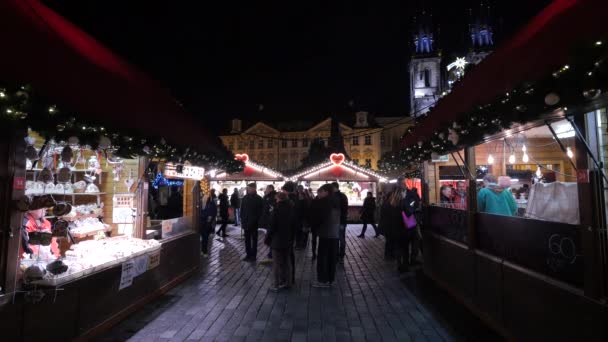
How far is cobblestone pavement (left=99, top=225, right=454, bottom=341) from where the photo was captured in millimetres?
4574

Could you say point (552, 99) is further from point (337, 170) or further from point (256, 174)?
point (256, 174)

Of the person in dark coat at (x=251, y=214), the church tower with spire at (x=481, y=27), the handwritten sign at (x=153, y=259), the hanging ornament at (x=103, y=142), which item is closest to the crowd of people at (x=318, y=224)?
the person in dark coat at (x=251, y=214)

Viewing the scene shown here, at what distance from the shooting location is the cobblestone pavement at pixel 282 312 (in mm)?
4574

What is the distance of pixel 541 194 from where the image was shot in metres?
4.59

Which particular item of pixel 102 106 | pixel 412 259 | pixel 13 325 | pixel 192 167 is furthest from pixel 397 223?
pixel 13 325

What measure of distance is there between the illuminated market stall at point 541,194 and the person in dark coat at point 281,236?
2.95 m

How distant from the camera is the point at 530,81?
3.34m

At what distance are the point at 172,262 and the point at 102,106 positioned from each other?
3.67 metres

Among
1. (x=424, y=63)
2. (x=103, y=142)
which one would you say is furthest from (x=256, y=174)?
(x=424, y=63)

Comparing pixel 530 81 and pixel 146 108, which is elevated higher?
pixel 146 108

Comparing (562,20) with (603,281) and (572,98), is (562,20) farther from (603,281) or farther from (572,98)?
(603,281)

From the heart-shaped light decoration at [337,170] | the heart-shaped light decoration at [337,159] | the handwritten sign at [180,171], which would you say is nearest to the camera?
the handwritten sign at [180,171]

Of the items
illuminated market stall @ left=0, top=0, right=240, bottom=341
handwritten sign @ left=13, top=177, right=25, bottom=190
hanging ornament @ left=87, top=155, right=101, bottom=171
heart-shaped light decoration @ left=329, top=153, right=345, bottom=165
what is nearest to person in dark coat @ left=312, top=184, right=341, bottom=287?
illuminated market stall @ left=0, top=0, right=240, bottom=341

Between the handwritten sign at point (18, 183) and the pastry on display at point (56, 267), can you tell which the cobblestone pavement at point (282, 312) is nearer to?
the pastry on display at point (56, 267)
